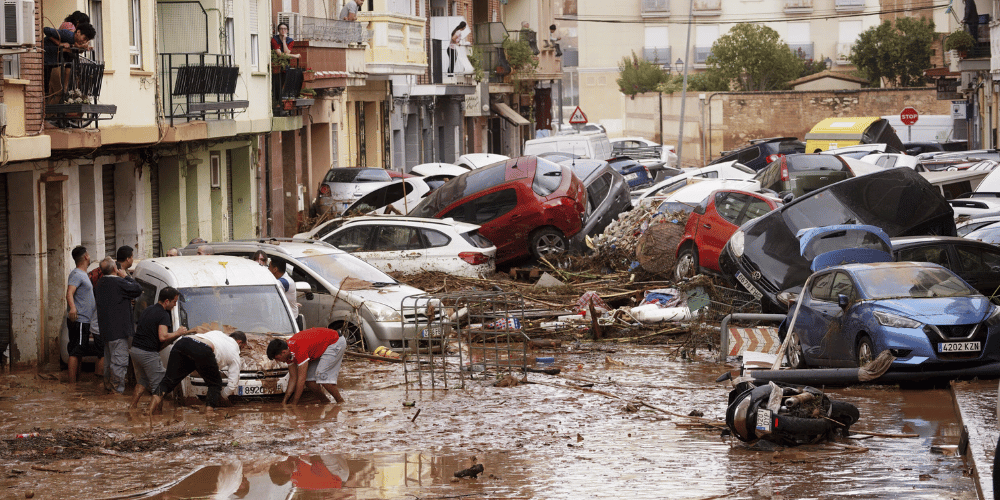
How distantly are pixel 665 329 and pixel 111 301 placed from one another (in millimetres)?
7617

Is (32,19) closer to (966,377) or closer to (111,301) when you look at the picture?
(111,301)

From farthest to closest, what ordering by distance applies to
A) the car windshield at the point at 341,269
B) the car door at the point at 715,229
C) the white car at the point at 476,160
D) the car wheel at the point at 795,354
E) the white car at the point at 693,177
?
the white car at the point at 476,160 < the white car at the point at 693,177 < the car door at the point at 715,229 < the car windshield at the point at 341,269 < the car wheel at the point at 795,354

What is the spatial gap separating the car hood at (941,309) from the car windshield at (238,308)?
6.50 metres

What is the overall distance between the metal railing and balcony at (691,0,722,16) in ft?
194

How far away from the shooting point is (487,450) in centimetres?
1102

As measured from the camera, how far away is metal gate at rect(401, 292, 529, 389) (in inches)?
565

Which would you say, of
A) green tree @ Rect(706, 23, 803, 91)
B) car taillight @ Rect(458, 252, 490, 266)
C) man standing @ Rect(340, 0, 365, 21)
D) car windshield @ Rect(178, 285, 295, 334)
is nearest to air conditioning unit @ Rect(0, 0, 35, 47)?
car windshield @ Rect(178, 285, 295, 334)

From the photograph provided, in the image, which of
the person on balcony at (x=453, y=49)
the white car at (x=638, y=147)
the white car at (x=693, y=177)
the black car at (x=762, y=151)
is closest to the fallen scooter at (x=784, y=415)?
the white car at (x=693, y=177)

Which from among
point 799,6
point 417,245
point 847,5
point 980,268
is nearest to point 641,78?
point 799,6

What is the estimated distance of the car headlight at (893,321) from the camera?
13.0 metres

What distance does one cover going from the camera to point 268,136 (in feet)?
98.2

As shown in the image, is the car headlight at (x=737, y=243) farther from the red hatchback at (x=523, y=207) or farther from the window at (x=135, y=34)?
the window at (x=135, y=34)

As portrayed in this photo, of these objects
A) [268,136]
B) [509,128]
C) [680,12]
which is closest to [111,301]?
[268,136]

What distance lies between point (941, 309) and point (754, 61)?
60047mm
